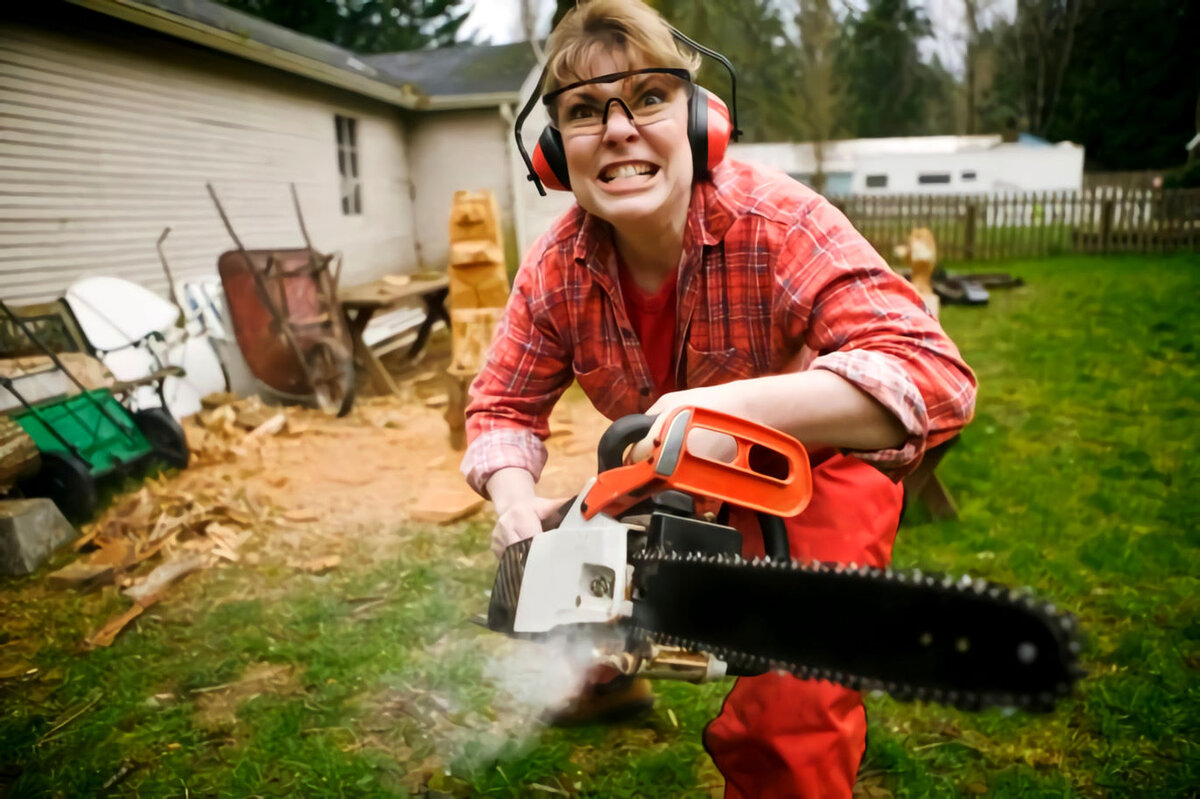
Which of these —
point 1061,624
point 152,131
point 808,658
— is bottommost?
point 808,658

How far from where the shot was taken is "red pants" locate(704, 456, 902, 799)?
974 mm

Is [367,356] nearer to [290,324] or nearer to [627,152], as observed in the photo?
[290,324]

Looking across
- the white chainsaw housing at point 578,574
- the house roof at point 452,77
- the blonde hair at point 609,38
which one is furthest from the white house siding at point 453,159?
the white chainsaw housing at point 578,574

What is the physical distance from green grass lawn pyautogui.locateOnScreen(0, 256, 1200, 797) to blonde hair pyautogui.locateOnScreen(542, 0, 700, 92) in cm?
114

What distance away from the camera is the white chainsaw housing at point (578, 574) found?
2.43 feet

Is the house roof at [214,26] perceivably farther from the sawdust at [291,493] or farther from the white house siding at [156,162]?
the sawdust at [291,493]

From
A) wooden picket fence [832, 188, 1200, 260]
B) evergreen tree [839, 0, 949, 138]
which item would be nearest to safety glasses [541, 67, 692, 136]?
evergreen tree [839, 0, 949, 138]

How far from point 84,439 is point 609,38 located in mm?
2337

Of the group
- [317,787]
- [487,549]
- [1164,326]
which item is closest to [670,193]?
[317,787]

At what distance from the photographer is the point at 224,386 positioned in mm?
3760

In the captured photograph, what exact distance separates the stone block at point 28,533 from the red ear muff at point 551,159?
1.69m

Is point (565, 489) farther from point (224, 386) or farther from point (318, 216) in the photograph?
point (318, 216)

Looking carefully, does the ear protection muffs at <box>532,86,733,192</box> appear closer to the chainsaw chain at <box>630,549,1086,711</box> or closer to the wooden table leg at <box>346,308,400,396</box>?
the chainsaw chain at <box>630,549,1086,711</box>

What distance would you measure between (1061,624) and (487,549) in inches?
82.1
